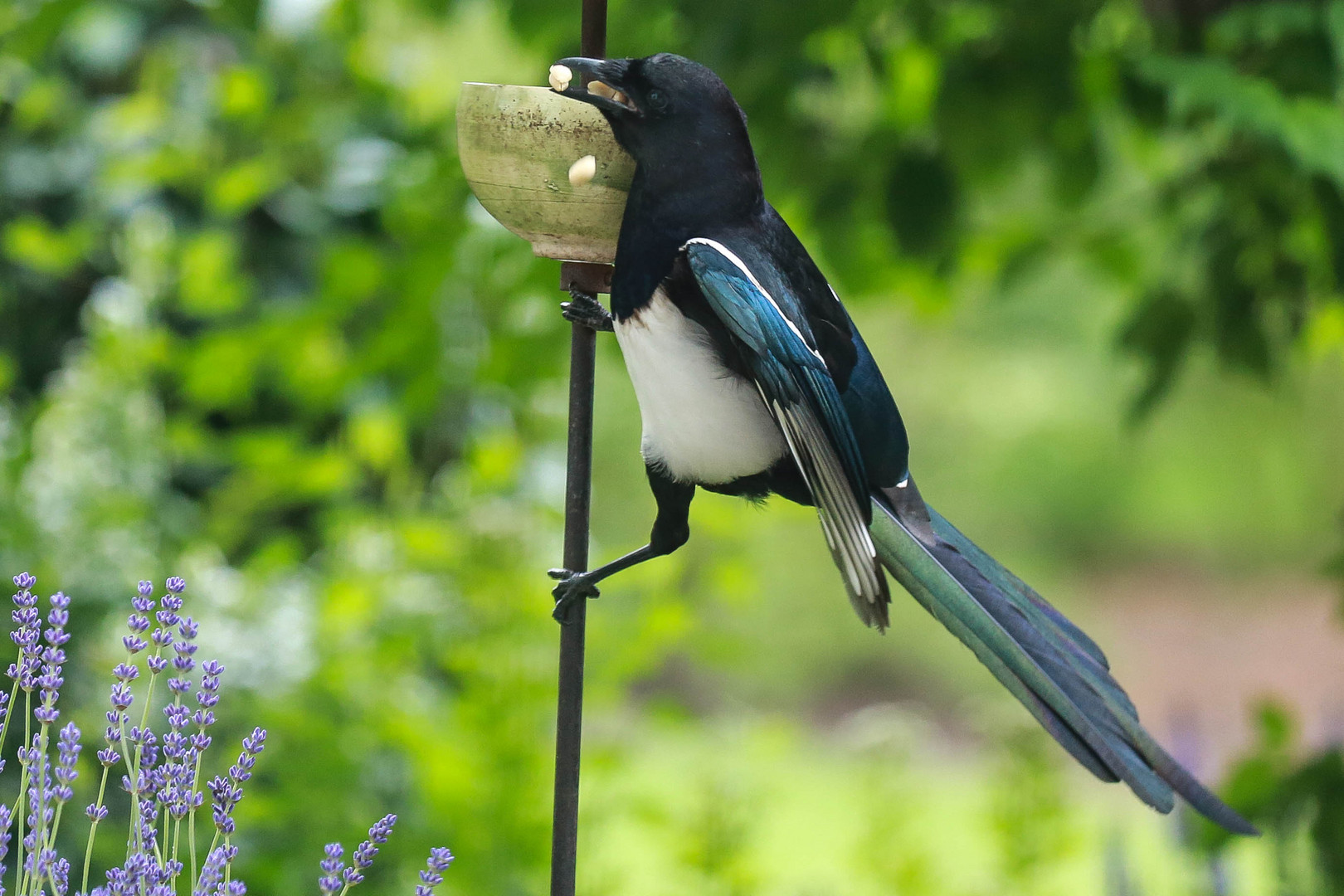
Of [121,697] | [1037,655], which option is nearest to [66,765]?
[121,697]

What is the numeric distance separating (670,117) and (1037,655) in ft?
1.34

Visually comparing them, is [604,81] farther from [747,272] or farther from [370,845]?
[370,845]

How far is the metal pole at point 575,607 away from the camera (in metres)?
0.88

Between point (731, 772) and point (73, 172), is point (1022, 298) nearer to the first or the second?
point (731, 772)

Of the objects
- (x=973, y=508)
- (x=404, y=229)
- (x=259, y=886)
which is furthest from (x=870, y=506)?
(x=973, y=508)

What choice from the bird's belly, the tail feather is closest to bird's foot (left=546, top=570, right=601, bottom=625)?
the bird's belly

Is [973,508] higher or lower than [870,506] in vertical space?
lower

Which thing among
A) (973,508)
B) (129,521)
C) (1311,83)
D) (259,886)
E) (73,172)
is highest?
(1311,83)

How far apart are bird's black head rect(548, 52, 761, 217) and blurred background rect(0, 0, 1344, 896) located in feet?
1.81

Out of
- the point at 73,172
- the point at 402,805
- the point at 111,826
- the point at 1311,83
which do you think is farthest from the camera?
the point at 73,172

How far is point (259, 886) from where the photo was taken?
5.91 ft

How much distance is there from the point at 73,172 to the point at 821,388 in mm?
2180

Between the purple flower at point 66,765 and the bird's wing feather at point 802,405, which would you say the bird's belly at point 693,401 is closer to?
the bird's wing feather at point 802,405

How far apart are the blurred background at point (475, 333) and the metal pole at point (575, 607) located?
1.86 ft
